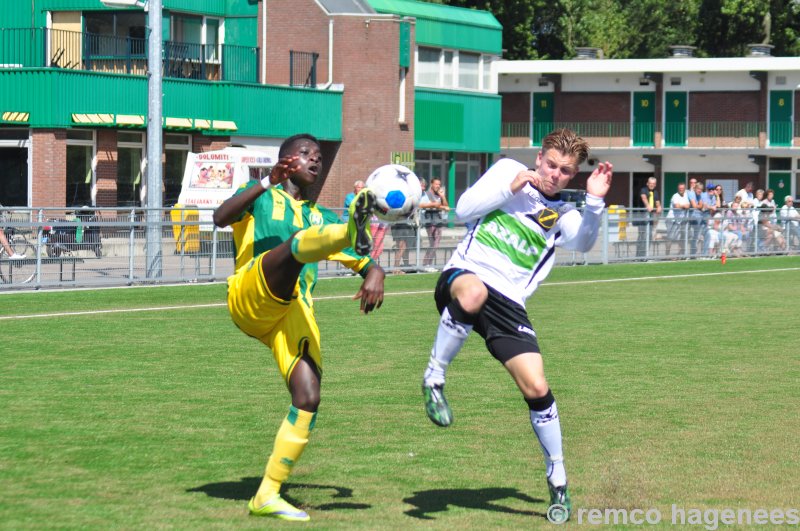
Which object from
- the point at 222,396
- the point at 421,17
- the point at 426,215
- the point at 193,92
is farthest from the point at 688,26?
the point at 222,396

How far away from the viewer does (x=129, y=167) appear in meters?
40.0

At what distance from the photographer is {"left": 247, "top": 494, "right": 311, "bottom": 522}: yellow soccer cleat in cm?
683

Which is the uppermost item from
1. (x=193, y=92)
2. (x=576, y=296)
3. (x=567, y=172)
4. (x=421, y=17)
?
(x=421, y=17)

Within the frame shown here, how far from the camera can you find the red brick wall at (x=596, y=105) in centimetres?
6444

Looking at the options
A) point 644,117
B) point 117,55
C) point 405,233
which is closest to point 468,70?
point 644,117

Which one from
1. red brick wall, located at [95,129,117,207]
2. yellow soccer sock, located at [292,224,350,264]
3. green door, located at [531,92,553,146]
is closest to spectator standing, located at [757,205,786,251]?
red brick wall, located at [95,129,117,207]

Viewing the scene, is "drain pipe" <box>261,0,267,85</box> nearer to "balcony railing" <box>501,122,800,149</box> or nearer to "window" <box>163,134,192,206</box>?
"window" <box>163,134,192,206</box>

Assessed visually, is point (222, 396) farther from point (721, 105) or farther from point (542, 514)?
point (721, 105)

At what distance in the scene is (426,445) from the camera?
356 inches

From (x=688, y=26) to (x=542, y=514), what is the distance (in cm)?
7859

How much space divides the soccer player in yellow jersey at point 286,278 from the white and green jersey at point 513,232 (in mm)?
589

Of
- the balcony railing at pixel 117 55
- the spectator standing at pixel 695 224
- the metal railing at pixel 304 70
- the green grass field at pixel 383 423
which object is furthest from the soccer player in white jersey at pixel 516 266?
the metal railing at pixel 304 70

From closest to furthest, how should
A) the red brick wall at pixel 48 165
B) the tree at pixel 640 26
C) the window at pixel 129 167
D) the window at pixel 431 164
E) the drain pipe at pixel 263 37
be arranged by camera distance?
1. the red brick wall at pixel 48 165
2. the window at pixel 129 167
3. the drain pipe at pixel 263 37
4. the window at pixel 431 164
5. the tree at pixel 640 26

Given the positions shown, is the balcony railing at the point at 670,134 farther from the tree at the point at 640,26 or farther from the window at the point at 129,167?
the window at the point at 129,167
